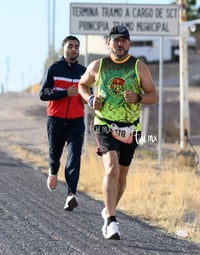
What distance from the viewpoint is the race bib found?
7.12m

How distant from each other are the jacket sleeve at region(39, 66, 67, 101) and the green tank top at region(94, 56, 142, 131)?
1.64 metres

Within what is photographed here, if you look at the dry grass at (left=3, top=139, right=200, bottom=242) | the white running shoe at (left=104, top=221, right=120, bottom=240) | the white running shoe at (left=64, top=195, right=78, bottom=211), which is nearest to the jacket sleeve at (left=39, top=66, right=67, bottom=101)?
the white running shoe at (left=64, top=195, right=78, bottom=211)

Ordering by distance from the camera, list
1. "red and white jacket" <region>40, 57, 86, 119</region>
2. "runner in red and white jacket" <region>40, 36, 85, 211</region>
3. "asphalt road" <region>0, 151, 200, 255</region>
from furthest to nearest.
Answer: "red and white jacket" <region>40, 57, 86, 119</region> < "runner in red and white jacket" <region>40, 36, 85, 211</region> < "asphalt road" <region>0, 151, 200, 255</region>

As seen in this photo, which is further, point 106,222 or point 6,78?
point 6,78

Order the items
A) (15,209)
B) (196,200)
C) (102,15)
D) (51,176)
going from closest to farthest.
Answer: (15,209) < (51,176) < (196,200) < (102,15)

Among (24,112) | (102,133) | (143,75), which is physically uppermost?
(143,75)

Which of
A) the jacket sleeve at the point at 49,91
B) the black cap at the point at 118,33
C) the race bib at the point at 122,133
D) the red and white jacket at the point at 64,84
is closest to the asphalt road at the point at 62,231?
the race bib at the point at 122,133

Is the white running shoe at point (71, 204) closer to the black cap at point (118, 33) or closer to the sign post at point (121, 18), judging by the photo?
the black cap at point (118, 33)

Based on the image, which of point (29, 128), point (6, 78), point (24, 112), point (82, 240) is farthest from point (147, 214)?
point (6, 78)

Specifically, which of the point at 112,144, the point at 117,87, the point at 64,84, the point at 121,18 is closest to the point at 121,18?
the point at 121,18

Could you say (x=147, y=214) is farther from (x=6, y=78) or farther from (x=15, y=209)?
(x=6, y=78)

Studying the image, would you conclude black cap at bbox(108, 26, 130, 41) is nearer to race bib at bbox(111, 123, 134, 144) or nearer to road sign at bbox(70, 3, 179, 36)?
race bib at bbox(111, 123, 134, 144)

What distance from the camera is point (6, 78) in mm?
36312

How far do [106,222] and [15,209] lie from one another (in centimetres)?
164
